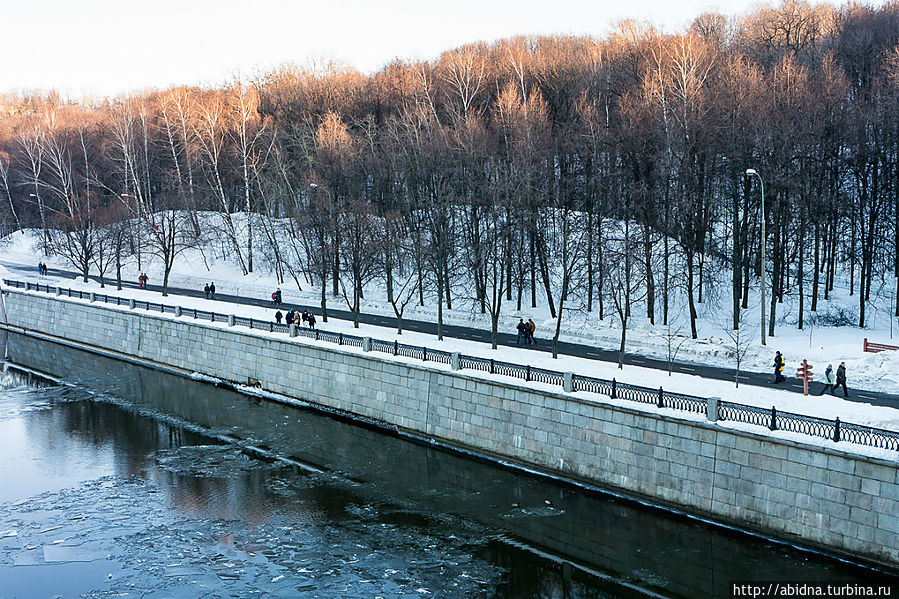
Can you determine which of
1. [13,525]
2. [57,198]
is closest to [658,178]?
[13,525]

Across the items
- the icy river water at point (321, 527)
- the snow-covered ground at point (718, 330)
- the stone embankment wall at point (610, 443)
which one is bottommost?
the icy river water at point (321, 527)

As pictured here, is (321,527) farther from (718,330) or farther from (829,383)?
(718,330)

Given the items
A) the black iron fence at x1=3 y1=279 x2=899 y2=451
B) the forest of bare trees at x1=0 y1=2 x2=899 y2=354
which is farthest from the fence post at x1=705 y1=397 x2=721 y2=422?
the forest of bare trees at x1=0 y1=2 x2=899 y2=354

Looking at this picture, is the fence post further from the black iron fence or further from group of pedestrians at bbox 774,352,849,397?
group of pedestrians at bbox 774,352,849,397

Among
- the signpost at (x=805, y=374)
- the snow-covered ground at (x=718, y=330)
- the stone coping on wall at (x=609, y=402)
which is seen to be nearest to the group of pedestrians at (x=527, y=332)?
the snow-covered ground at (x=718, y=330)

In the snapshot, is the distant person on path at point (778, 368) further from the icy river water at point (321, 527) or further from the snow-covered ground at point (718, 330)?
the icy river water at point (321, 527)

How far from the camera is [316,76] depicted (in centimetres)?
9006

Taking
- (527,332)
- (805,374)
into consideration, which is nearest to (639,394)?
(805,374)

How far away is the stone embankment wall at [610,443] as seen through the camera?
66.3ft

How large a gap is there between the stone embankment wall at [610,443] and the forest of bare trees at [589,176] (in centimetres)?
734

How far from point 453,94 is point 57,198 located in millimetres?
52842

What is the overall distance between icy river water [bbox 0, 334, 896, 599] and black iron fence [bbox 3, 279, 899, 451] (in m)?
3.29

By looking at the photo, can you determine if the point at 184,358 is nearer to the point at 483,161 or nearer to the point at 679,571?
the point at 483,161

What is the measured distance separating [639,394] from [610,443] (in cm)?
188
